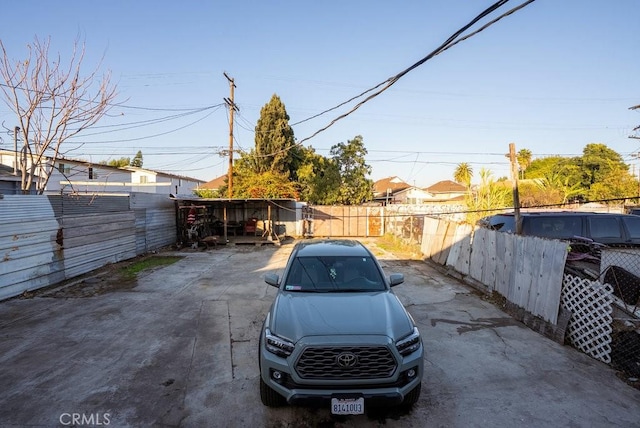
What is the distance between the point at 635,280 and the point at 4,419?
8087 millimetres

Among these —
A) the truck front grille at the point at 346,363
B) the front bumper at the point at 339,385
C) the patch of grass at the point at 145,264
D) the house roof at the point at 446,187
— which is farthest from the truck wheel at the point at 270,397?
the house roof at the point at 446,187

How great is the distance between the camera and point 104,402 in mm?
3834

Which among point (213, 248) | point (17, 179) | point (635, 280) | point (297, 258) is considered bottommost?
point (213, 248)

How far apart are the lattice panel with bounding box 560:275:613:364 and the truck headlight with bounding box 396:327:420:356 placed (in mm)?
3318

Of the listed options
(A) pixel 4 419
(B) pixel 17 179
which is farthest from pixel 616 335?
(B) pixel 17 179

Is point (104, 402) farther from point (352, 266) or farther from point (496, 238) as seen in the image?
point (496, 238)

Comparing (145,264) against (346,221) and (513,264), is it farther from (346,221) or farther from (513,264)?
(346,221)

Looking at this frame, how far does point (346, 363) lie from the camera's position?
3.19 meters

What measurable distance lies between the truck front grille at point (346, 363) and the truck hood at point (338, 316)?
0.53ft

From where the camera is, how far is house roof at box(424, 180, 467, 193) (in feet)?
193

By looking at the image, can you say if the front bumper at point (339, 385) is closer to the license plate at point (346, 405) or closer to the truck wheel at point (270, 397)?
the license plate at point (346, 405)

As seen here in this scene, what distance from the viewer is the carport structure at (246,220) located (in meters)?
18.7

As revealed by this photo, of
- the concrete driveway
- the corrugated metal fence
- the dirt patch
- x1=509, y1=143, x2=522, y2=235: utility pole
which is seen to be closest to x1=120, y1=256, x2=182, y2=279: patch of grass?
the dirt patch
